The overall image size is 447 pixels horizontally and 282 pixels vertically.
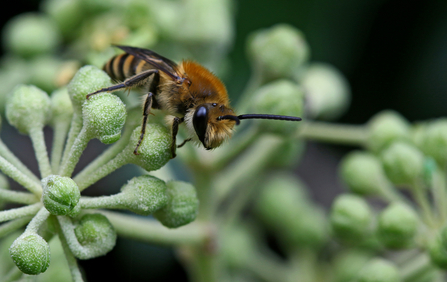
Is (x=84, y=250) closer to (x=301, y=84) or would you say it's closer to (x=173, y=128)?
(x=173, y=128)

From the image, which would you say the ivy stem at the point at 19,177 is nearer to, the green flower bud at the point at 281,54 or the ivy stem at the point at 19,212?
the ivy stem at the point at 19,212

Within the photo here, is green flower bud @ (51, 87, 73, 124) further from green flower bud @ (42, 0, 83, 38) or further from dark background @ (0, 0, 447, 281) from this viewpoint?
dark background @ (0, 0, 447, 281)

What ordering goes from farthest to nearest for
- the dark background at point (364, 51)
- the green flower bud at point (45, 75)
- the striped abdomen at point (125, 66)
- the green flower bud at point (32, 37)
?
the dark background at point (364, 51) → the green flower bud at point (32, 37) → the green flower bud at point (45, 75) → the striped abdomen at point (125, 66)

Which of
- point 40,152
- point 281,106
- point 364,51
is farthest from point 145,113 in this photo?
point 364,51

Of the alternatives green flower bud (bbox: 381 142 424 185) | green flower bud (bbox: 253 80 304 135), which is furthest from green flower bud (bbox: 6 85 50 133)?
green flower bud (bbox: 381 142 424 185)

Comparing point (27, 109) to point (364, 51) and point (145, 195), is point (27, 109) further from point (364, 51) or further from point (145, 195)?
point (364, 51)

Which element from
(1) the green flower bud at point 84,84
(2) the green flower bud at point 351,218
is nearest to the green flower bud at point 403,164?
(2) the green flower bud at point 351,218

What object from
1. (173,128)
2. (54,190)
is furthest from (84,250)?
(173,128)
